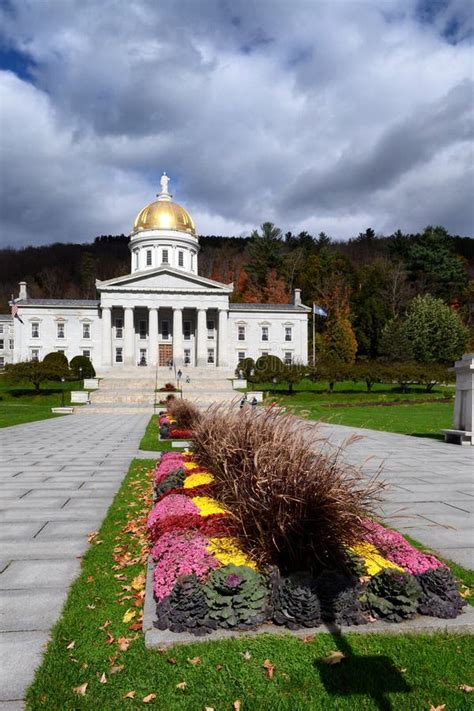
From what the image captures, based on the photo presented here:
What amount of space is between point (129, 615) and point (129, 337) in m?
63.7

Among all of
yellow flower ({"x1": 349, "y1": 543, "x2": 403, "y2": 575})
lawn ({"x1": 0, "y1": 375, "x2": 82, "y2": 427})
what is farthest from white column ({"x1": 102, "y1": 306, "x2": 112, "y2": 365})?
yellow flower ({"x1": 349, "y1": 543, "x2": 403, "y2": 575})

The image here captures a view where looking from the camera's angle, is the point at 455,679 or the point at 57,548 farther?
the point at 57,548

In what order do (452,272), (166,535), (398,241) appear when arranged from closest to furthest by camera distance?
(166,535) < (452,272) < (398,241)

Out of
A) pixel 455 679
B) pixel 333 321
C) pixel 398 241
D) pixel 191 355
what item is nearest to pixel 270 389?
pixel 191 355

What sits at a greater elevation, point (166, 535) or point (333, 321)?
point (333, 321)

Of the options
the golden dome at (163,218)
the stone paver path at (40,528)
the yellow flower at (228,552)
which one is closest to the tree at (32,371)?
the stone paver path at (40,528)

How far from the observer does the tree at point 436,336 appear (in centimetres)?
6034

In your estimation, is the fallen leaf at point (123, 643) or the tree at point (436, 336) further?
the tree at point (436, 336)

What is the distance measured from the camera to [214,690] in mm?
3117

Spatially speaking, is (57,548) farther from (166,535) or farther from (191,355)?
(191,355)

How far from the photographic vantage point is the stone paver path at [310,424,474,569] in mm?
6168

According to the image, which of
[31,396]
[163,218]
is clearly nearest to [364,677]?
[31,396]

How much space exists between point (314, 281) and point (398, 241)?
19393mm

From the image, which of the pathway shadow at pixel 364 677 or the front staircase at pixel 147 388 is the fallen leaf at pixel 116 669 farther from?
the front staircase at pixel 147 388
